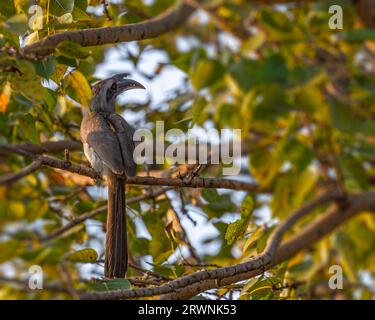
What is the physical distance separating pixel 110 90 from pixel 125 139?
0.92 meters

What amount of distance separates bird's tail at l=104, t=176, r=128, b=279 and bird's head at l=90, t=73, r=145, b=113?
1.34 metres

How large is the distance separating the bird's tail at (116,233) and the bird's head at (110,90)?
1339 millimetres

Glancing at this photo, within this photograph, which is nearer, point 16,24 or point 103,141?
point 16,24

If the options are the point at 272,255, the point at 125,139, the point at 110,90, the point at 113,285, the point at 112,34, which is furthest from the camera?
the point at 110,90

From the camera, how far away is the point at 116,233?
4.61 meters

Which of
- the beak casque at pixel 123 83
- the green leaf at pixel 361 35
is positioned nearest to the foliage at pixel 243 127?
the green leaf at pixel 361 35

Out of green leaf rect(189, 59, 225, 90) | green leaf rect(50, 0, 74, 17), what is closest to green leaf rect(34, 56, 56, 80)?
green leaf rect(50, 0, 74, 17)

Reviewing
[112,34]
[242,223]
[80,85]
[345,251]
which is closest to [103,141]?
[80,85]

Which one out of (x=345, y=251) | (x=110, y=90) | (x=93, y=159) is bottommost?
(x=345, y=251)

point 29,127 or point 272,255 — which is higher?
point 29,127

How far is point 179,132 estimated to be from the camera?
16.5 ft

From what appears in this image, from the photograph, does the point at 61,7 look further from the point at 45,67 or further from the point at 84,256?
the point at 84,256

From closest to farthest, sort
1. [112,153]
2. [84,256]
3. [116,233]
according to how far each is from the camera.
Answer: [84,256]
[116,233]
[112,153]
